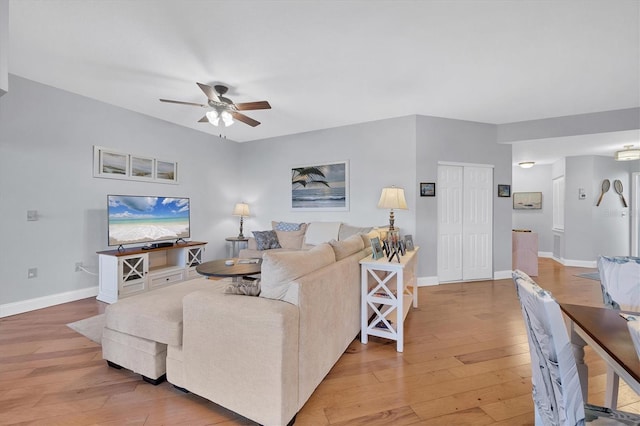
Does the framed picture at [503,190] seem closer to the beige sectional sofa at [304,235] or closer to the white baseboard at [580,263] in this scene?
the beige sectional sofa at [304,235]

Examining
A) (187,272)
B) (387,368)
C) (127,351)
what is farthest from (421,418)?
(187,272)

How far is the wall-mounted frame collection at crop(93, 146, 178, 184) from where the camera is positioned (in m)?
3.75

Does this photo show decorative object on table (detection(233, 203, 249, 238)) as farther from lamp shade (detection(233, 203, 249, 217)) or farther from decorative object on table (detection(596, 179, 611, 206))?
decorative object on table (detection(596, 179, 611, 206))

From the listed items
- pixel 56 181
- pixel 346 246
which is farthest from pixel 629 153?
pixel 56 181

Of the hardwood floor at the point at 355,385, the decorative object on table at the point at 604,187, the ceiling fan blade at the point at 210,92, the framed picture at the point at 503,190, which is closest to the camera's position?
the hardwood floor at the point at 355,385

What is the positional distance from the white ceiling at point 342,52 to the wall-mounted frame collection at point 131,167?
726mm

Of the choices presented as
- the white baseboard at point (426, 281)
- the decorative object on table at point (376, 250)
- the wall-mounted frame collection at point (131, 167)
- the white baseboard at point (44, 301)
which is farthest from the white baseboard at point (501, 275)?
the white baseboard at point (44, 301)

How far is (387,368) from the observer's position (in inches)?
80.6

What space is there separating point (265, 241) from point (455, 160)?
3.43m

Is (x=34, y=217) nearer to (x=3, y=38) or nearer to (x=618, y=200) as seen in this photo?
(x=3, y=38)

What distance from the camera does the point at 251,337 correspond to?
56.6 inches

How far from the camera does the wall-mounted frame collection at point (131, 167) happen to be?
12.3 ft

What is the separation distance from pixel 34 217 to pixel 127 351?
254 centimetres

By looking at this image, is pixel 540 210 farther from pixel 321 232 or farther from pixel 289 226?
pixel 289 226
